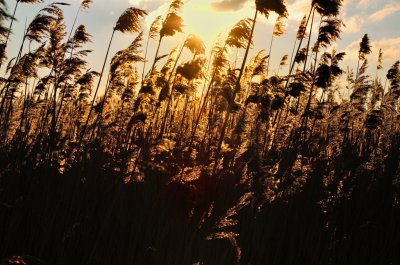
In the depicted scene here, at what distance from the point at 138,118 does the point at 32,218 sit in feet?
6.27

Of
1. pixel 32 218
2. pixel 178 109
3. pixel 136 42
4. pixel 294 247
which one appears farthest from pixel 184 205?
pixel 178 109

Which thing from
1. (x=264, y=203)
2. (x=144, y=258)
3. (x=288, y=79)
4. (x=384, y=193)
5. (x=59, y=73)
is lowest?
(x=144, y=258)

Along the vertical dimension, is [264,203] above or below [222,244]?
above

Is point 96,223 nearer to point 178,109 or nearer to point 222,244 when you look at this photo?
point 222,244

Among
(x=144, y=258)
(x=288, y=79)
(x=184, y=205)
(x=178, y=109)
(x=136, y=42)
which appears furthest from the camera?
(x=178, y=109)

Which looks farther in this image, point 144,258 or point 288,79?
point 288,79

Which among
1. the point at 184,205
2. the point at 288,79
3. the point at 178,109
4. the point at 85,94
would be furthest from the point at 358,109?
the point at 184,205

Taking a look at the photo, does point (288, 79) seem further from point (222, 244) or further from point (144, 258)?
point (144, 258)

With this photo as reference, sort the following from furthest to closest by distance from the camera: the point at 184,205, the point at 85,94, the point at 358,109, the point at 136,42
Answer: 1. the point at 358,109
2. the point at 85,94
3. the point at 136,42
4. the point at 184,205

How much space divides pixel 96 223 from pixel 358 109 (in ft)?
37.1

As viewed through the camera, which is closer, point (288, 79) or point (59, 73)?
point (59, 73)

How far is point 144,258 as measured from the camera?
10.8 feet

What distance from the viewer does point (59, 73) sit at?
19.6ft

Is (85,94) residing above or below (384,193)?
above
